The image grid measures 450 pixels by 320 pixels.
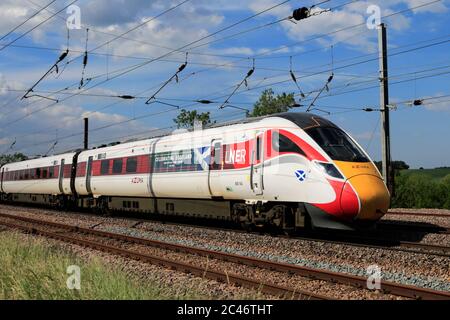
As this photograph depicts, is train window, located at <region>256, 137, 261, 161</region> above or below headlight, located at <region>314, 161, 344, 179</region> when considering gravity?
above

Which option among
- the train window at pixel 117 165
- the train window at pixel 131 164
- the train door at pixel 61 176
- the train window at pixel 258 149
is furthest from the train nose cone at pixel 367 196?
the train door at pixel 61 176

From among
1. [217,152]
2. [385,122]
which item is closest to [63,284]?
[217,152]

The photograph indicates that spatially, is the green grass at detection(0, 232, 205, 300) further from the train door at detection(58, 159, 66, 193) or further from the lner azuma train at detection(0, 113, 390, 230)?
the train door at detection(58, 159, 66, 193)

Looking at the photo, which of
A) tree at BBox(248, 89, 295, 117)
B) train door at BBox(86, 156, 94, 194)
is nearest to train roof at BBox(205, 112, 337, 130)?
train door at BBox(86, 156, 94, 194)

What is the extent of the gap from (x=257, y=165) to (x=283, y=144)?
1067 millimetres

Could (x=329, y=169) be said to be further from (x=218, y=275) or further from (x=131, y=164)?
(x=131, y=164)

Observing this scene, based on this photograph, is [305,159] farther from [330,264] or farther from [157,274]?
[157,274]

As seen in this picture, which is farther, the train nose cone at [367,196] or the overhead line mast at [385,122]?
the overhead line mast at [385,122]

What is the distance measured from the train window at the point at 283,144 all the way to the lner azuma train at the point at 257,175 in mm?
25

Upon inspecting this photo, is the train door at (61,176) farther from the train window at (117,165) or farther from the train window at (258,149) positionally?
the train window at (258,149)

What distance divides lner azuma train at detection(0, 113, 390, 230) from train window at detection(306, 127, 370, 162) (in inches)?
1.1

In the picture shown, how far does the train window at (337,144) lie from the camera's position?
12.6 metres

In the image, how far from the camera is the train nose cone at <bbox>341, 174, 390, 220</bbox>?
1196 centimetres
